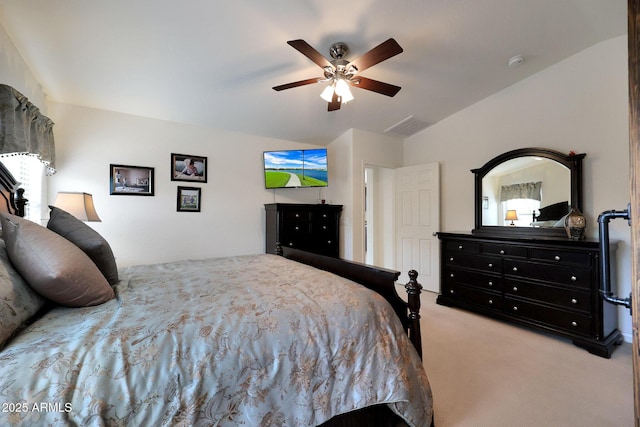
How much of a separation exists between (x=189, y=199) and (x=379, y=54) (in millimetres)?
2855

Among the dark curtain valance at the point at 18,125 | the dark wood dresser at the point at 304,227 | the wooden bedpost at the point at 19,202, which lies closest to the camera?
the dark curtain valance at the point at 18,125

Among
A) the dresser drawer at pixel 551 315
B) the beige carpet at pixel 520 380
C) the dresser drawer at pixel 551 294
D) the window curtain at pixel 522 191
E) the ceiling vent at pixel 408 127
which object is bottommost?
the beige carpet at pixel 520 380

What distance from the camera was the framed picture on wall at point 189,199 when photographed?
11.7 ft

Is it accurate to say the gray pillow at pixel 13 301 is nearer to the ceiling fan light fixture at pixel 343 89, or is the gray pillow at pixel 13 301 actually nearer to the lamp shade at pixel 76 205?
the lamp shade at pixel 76 205

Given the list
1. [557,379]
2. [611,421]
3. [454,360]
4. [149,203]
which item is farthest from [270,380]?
[149,203]

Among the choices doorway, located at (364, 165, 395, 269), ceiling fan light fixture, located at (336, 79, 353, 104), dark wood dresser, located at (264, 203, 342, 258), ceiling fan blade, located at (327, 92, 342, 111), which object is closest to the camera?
ceiling fan light fixture, located at (336, 79, 353, 104)

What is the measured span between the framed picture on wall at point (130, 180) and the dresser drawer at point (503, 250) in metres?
4.03

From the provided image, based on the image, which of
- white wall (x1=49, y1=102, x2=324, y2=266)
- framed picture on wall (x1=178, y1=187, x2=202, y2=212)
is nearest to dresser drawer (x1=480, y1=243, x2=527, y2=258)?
white wall (x1=49, y1=102, x2=324, y2=266)

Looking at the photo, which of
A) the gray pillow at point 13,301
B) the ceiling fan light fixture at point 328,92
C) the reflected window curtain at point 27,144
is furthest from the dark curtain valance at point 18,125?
the ceiling fan light fixture at point 328,92

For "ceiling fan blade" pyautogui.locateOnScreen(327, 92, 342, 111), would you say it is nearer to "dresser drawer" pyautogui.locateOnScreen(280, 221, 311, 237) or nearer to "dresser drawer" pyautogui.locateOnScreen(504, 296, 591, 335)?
"dresser drawer" pyautogui.locateOnScreen(280, 221, 311, 237)

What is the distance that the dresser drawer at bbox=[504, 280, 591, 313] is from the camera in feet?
7.97

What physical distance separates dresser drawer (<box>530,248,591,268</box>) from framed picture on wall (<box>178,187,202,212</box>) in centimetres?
389

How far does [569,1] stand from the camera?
2213 millimetres

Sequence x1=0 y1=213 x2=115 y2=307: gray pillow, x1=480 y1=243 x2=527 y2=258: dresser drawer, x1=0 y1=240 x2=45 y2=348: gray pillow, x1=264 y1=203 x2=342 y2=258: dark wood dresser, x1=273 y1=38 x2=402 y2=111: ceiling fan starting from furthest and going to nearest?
x1=264 y1=203 x2=342 y2=258: dark wood dresser, x1=480 y1=243 x2=527 y2=258: dresser drawer, x1=273 y1=38 x2=402 y2=111: ceiling fan, x1=0 y1=213 x2=115 y2=307: gray pillow, x1=0 y1=240 x2=45 y2=348: gray pillow
